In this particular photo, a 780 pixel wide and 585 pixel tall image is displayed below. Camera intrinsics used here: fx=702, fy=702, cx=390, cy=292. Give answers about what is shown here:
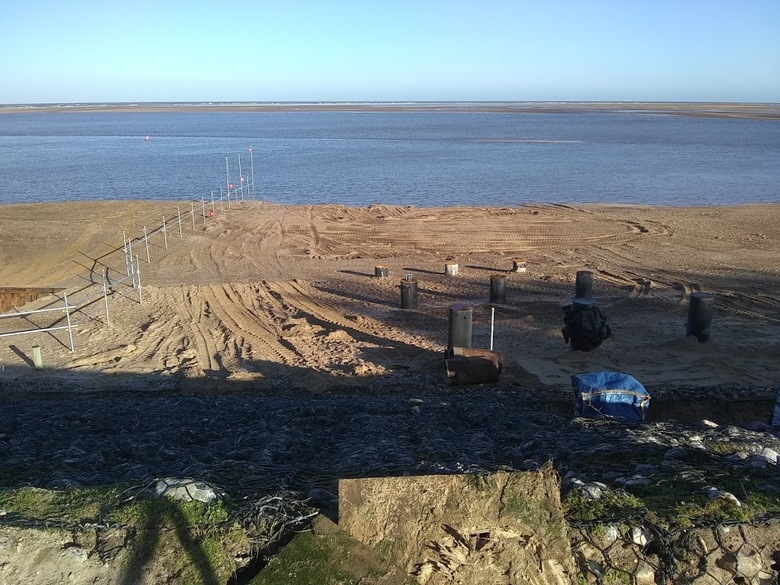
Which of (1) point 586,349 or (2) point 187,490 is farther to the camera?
(1) point 586,349

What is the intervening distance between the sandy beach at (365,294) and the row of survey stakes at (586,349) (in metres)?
0.39

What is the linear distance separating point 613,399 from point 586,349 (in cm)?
429

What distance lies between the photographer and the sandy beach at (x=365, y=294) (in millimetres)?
13023

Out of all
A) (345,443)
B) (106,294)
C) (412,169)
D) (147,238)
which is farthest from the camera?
(412,169)

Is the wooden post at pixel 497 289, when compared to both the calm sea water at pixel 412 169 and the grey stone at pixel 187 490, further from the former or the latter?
the calm sea water at pixel 412 169

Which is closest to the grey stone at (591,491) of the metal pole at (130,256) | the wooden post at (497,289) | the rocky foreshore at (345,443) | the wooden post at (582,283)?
the rocky foreshore at (345,443)

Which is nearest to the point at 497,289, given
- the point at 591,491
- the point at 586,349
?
the point at 586,349

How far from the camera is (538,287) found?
740 inches

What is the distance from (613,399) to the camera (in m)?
9.34

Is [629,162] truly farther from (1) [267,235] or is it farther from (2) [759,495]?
(2) [759,495]

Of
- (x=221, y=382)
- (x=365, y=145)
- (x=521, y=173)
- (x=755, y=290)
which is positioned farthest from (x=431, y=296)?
(x=365, y=145)

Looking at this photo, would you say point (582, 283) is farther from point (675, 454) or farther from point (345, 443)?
point (675, 454)

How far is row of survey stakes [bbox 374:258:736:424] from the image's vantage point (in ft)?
30.6

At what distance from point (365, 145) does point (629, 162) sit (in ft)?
94.8
